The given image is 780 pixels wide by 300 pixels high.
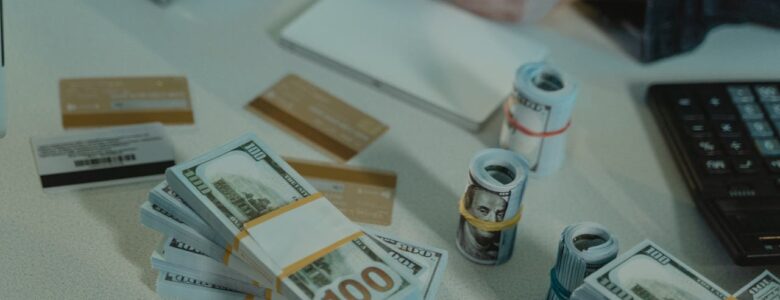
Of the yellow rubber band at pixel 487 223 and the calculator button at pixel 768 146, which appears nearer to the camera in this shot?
the yellow rubber band at pixel 487 223

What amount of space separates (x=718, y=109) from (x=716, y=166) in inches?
3.5

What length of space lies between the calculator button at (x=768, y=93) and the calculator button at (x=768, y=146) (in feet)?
0.21

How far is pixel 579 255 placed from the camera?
779 mm

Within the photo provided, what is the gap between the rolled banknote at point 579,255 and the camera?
78cm

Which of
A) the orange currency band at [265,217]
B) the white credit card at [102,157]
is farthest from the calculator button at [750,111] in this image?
the white credit card at [102,157]

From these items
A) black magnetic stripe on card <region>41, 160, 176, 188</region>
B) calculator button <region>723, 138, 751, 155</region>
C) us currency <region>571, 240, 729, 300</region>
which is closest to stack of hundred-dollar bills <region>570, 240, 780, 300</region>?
us currency <region>571, 240, 729, 300</region>

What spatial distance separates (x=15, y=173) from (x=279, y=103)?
268mm

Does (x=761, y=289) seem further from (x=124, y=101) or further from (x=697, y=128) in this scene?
(x=124, y=101)

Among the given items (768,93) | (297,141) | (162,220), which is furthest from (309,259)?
(768,93)

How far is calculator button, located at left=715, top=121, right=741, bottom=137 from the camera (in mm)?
980

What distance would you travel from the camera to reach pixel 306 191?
0.81m

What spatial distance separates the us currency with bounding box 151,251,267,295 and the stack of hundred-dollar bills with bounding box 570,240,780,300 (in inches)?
10.5

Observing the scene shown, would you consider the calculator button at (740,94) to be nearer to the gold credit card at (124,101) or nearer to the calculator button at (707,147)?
the calculator button at (707,147)

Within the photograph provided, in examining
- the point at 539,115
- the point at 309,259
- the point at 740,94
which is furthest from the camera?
the point at 740,94
